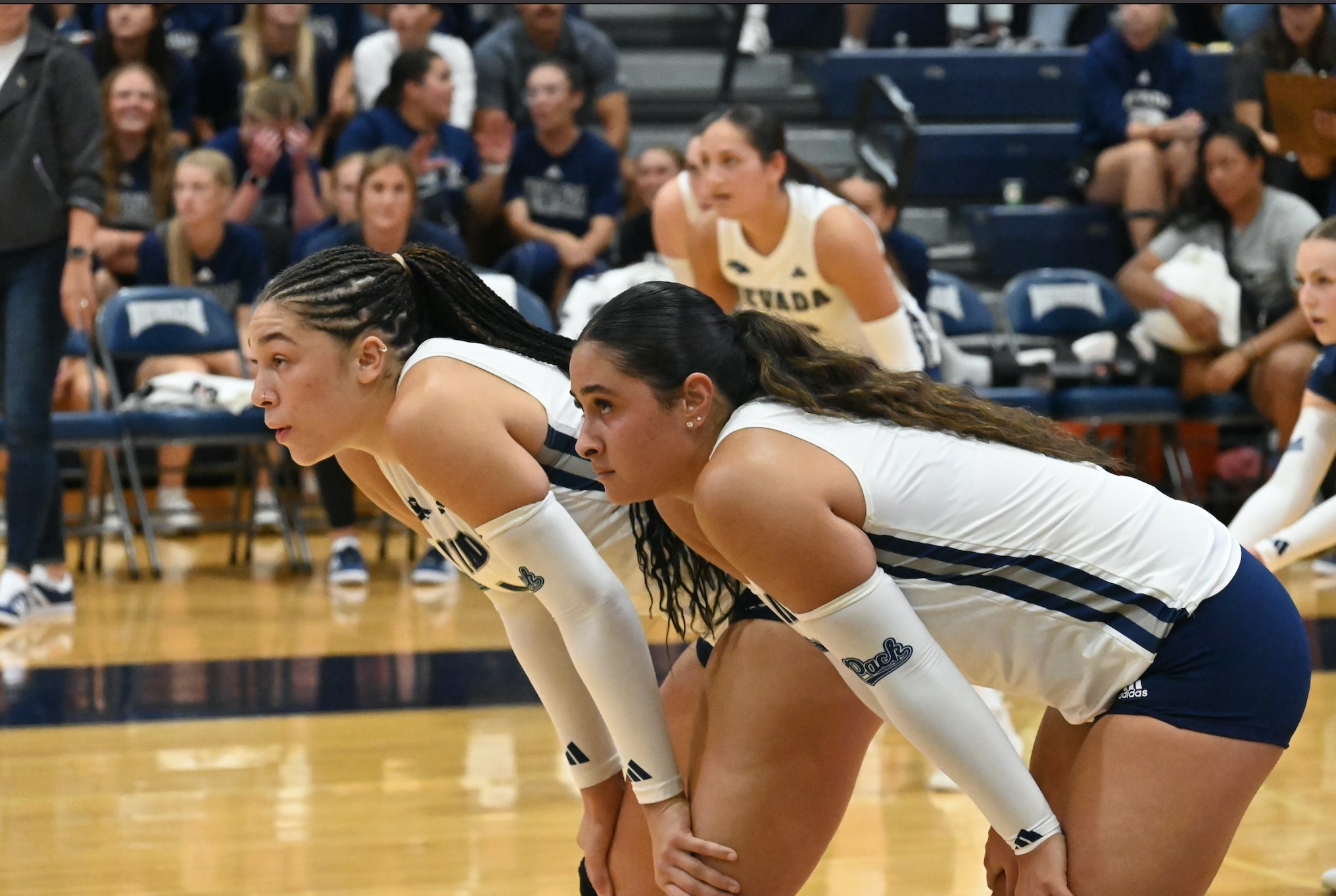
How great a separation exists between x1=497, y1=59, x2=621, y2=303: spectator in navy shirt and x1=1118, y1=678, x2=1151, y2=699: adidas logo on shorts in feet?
17.5

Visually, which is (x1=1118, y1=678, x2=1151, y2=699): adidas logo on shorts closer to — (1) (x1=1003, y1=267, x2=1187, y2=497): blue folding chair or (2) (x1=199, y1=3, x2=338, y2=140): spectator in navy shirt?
(1) (x1=1003, y1=267, x2=1187, y2=497): blue folding chair

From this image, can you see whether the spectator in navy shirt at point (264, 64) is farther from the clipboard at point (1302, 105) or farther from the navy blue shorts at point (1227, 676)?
the navy blue shorts at point (1227, 676)

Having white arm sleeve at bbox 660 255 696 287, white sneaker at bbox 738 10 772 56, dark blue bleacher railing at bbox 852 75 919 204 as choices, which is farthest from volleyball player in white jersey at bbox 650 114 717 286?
white sneaker at bbox 738 10 772 56

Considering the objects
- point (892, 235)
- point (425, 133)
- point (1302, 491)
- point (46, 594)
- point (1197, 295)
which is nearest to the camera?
point (1302, 491)

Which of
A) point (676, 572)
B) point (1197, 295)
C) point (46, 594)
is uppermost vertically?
point (676, 572)

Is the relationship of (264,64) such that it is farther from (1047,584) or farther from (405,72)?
(1047,584)

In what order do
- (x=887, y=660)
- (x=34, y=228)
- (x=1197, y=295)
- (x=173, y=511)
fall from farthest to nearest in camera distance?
A: (x=173, y=511)
(x=1197, y=295)
(x=34, y=228)
(x=887, y=660)

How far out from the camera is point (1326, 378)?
126 inches

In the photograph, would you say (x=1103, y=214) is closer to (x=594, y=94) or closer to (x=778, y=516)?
(x=594, y=94)

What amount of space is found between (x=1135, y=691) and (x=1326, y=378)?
4.83 ft

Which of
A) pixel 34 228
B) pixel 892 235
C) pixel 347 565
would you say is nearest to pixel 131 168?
pixel 34 228

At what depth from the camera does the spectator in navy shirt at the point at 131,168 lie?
6.84m

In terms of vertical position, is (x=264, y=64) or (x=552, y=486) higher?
(x=552, y=486)

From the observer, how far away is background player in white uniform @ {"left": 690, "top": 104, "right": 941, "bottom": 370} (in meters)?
3.91
